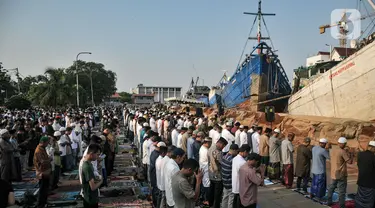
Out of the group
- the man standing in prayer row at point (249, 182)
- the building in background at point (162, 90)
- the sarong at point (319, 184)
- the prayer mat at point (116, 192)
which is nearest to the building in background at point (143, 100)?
the building in background at point (162, 90)

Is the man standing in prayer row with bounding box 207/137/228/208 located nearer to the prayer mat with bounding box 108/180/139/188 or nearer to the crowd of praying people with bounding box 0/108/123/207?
the crowd of praying people with bounding box 0/108/123/207

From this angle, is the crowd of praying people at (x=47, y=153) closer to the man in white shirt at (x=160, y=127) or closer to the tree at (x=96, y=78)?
the man in white shirt at (x=160, y=127)

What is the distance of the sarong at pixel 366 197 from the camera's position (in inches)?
258

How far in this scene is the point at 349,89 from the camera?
16.9m

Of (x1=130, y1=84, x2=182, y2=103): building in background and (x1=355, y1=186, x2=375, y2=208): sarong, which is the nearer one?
(x1=355, y1=186, x2=375, y2=208): sarong

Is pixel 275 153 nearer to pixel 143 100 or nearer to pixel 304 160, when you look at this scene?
pixel 304 160

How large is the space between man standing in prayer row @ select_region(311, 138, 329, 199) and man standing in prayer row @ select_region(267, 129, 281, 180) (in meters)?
1.69

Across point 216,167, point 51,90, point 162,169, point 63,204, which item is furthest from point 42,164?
point 51,90

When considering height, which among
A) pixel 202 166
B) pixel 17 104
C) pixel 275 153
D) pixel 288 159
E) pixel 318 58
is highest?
pixel 318 58

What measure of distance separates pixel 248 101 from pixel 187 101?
1329 cm

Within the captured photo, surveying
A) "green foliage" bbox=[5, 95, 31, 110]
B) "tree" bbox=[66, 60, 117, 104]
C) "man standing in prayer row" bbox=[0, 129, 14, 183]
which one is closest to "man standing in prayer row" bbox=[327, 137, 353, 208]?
"man standing in prayer row" bbox=[0, 129, 14, 183]

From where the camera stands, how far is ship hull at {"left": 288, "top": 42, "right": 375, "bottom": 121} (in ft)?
51.1

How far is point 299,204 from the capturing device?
26.6ft

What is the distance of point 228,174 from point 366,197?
2.76 m
